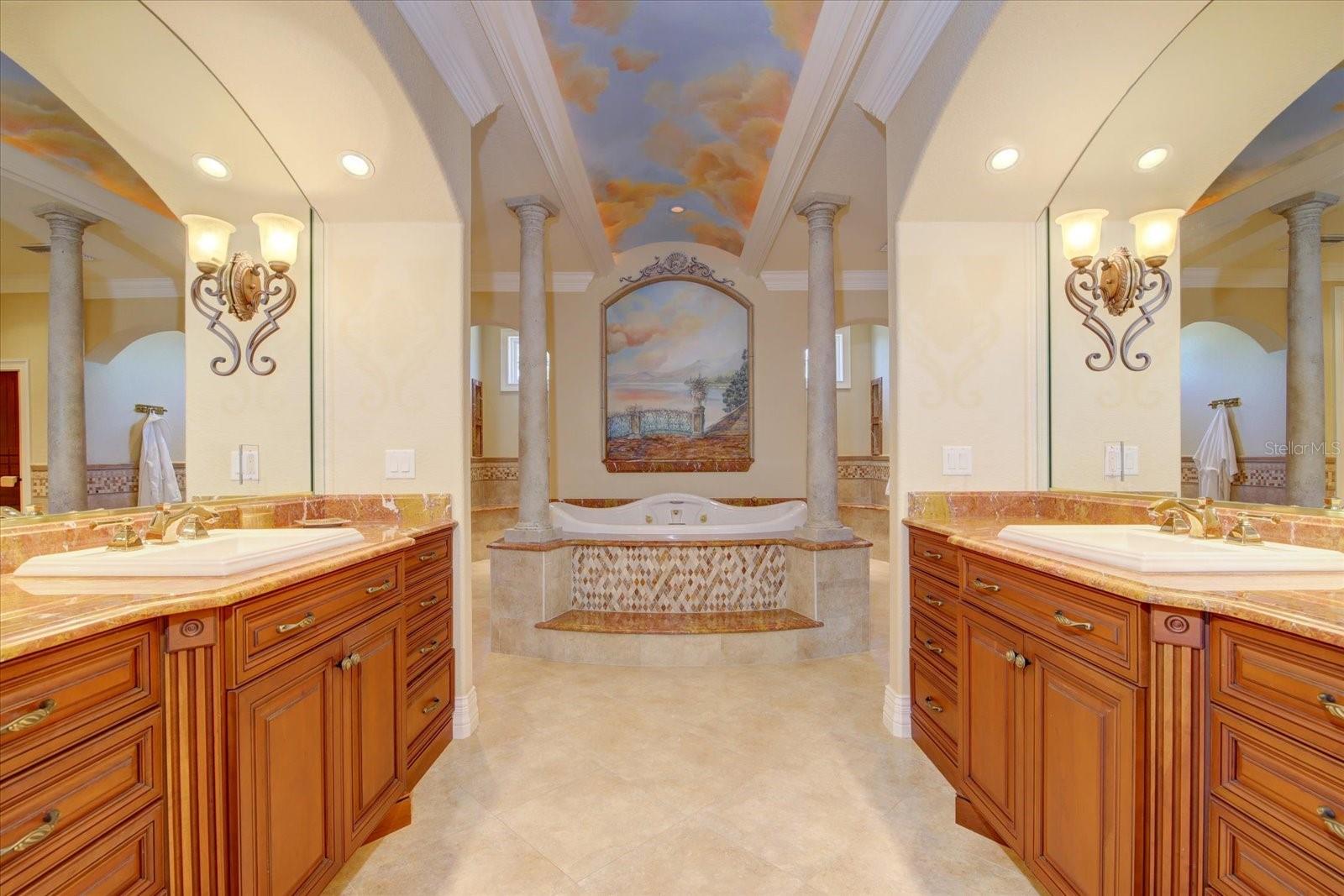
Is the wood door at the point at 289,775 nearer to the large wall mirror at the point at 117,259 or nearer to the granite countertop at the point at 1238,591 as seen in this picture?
the large wall mirror at the point at 117,259

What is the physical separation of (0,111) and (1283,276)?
2999 mm

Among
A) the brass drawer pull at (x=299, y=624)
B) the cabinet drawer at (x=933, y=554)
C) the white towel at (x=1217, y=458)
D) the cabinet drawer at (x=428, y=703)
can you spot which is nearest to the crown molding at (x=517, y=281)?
the cabinet drawer at (x=428, y=703)

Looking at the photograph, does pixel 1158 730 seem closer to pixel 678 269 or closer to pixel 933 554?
pixel 933 554

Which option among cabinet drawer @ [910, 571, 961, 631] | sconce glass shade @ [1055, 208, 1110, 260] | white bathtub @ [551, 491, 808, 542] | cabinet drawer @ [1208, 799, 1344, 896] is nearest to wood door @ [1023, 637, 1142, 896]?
cabinet drawer @ [1208, 799, 1344, 896]

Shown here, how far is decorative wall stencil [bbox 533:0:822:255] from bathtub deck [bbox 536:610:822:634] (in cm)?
293

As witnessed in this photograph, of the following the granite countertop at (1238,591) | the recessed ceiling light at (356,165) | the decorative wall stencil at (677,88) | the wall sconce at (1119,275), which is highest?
the decorative wall stencil at (677,88)

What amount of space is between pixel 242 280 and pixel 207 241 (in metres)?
0.21

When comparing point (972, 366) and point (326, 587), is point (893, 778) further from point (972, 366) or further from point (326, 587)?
point (326, 587)

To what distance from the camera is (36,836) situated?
2.93 ft

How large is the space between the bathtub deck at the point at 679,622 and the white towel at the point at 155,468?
2.09 metres

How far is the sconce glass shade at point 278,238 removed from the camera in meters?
2.28

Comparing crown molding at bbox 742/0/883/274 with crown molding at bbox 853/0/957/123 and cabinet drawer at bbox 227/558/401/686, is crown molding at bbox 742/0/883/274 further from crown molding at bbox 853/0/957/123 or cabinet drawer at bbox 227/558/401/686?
cabinet drawer at bbox 227/558/401/686

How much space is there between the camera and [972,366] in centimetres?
262

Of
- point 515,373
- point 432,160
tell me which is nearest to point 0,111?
point 432,160
